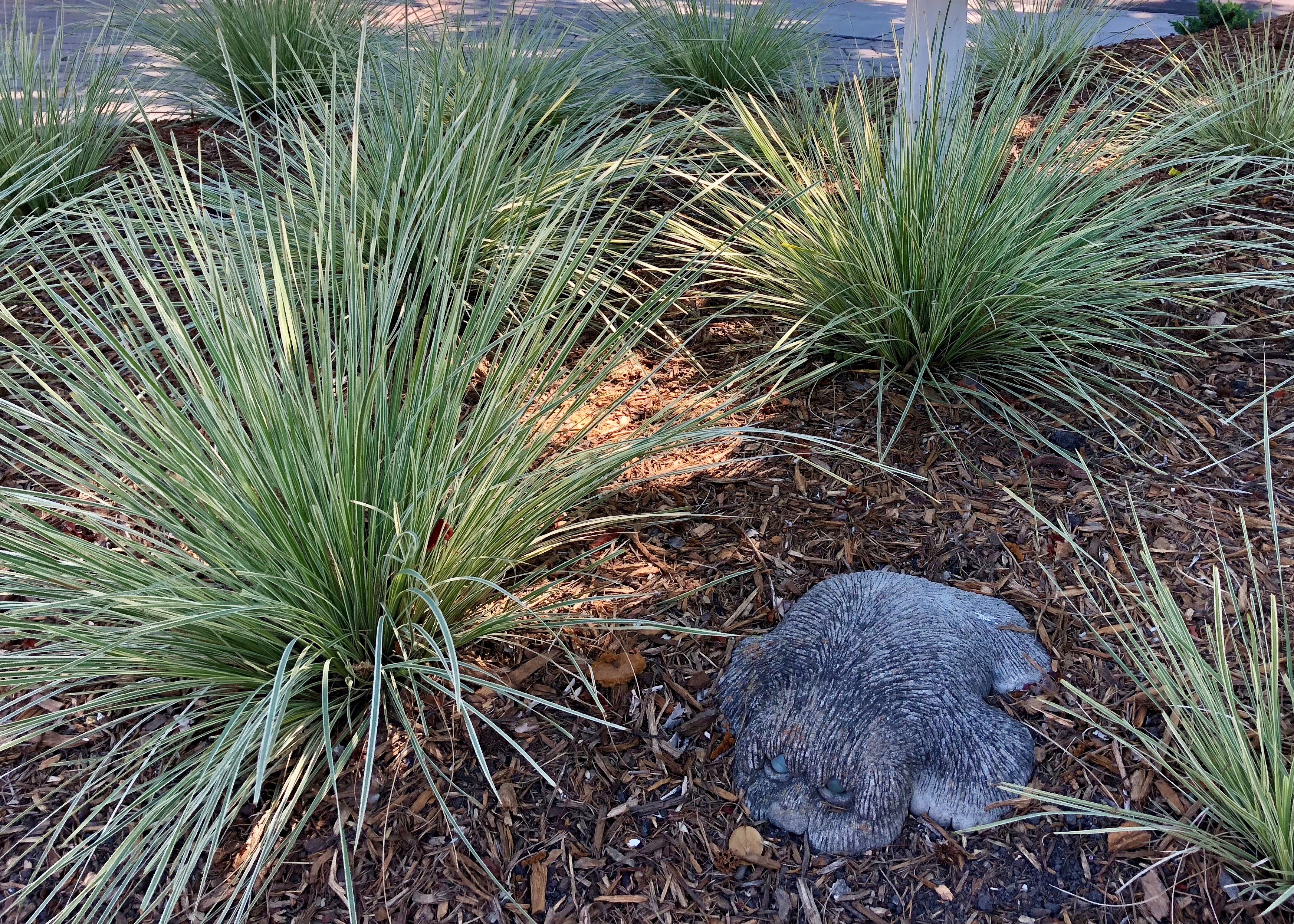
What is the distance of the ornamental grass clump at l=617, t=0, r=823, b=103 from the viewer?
12.2ft

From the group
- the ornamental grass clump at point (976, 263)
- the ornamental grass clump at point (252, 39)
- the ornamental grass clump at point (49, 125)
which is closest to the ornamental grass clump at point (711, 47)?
the ornamental grass clump at point (252, 39)

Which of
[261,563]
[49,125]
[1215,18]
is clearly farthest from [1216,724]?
[1215,18]

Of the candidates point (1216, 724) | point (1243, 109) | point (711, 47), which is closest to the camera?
point (1216, 724)

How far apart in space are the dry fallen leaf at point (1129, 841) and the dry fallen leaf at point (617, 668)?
800mm

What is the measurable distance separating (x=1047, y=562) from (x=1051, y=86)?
2776mm

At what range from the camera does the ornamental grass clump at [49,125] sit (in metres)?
2.98

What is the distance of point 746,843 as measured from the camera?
1633 millimetres

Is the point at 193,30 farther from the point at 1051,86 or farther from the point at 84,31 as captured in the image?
the point at 1051,86

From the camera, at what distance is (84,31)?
5.24 m

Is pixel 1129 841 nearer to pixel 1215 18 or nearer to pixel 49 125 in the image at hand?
pixel 49 125

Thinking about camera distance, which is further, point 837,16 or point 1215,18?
point 837,16

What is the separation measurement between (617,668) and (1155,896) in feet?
2.97

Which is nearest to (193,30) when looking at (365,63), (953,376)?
(365,63)

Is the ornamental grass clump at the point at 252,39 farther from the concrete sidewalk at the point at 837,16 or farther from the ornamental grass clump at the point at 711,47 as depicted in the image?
the ornamental grass clump at the point at 711,47
